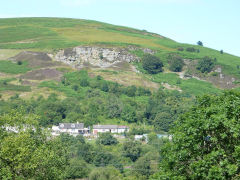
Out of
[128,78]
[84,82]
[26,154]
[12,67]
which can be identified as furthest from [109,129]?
[26,154]

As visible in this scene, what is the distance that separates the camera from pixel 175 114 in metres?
134

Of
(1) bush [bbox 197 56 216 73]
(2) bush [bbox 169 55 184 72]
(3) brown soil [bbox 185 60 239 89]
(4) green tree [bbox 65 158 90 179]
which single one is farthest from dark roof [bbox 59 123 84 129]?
(1) bush [bbox 197 56 216 73]

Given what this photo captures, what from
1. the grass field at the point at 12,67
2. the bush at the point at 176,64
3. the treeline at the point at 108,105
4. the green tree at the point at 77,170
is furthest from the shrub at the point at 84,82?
the green tree at the point at 77,170

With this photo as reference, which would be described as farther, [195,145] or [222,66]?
[222,66]

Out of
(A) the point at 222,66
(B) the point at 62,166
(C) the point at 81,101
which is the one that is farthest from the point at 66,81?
(B) the point at 62,166

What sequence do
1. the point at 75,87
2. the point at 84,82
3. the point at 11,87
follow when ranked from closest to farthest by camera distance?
the point at 11,87 < the point at 75,87 < the point at 84,82

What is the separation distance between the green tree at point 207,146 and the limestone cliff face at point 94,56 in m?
146

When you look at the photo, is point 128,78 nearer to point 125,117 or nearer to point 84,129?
point 125,117

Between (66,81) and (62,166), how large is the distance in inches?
4586

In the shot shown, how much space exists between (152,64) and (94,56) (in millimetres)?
21374

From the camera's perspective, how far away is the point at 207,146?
25.8 m

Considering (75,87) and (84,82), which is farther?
(84,82)

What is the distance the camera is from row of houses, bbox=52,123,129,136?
119312 mm

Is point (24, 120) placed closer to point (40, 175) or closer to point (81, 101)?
point (40, 175)
